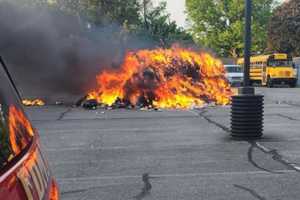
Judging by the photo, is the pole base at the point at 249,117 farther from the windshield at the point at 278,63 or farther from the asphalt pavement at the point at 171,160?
the windshield at the point at 278,63

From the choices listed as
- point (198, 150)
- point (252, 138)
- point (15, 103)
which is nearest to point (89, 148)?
point (198, 150)

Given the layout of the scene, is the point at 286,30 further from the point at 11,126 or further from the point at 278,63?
the point at 11,126

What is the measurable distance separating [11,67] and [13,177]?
73.2 feet

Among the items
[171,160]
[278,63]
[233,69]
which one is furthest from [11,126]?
[278,63]

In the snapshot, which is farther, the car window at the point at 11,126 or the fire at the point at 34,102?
the fire at the point at 34,102

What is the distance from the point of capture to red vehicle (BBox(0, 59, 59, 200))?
173 cm

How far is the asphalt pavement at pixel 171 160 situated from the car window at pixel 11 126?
3.82 meters

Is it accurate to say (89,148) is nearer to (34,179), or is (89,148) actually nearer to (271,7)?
(34,179)

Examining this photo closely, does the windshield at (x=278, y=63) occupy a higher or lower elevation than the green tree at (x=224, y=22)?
lower

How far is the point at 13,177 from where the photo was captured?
1.75 metres

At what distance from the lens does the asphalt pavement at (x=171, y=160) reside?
20.6 ft

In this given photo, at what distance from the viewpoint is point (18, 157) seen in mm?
1963

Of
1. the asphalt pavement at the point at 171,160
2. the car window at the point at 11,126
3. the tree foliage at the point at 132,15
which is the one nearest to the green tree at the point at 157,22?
the tree foliage at the point at 132,15

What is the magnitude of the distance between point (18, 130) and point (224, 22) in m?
74.5
